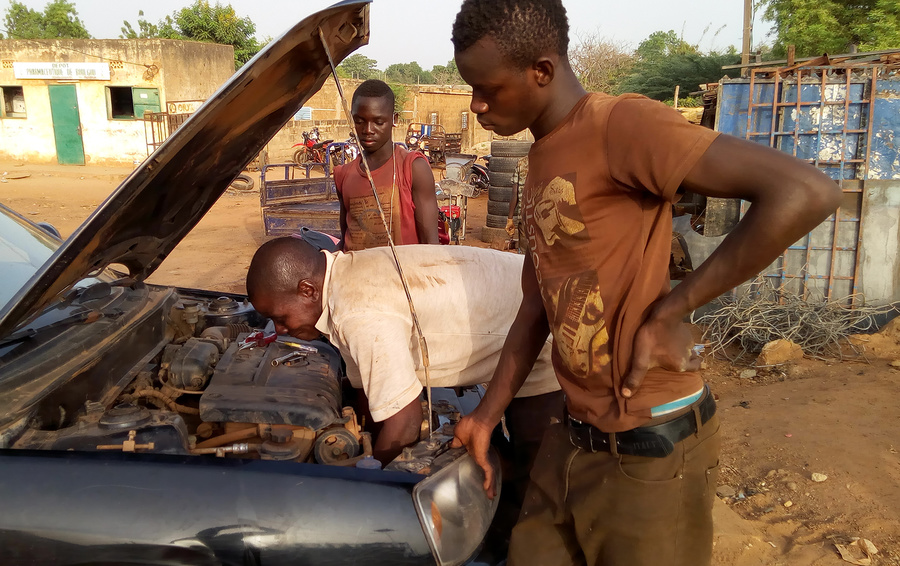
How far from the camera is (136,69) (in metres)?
20.3

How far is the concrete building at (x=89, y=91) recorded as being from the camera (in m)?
20.3

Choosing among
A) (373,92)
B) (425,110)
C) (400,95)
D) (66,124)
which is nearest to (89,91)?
(66,124)

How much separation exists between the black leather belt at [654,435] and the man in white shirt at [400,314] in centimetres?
36

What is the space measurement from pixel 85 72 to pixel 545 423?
23.0 m

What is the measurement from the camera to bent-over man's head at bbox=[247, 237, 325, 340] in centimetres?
203

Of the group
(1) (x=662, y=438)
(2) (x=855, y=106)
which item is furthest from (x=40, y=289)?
(2) (x=855, y=106)

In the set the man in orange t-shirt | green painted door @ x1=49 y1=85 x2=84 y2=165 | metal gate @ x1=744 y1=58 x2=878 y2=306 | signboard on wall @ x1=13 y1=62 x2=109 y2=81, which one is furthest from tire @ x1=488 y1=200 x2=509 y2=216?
green painted door @ x1=49 y1=85 x2=84 y2=165

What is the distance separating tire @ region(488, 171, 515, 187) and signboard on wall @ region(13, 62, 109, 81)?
15.9 meters

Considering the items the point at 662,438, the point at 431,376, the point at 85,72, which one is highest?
the point at 85,72

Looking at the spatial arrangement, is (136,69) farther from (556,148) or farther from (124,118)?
(556,148)

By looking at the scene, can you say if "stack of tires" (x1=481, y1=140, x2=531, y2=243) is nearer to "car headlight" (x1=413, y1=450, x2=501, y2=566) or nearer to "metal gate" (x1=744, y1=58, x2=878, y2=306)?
"metal gate" (x1=744, y1=58, x2=878, y2=306)

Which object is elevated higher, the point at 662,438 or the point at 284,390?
the point at 662,438

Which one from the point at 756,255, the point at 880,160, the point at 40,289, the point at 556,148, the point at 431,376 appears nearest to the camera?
the point at 756,255

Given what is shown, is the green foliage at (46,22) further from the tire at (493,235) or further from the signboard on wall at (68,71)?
the tire at (493,235)
